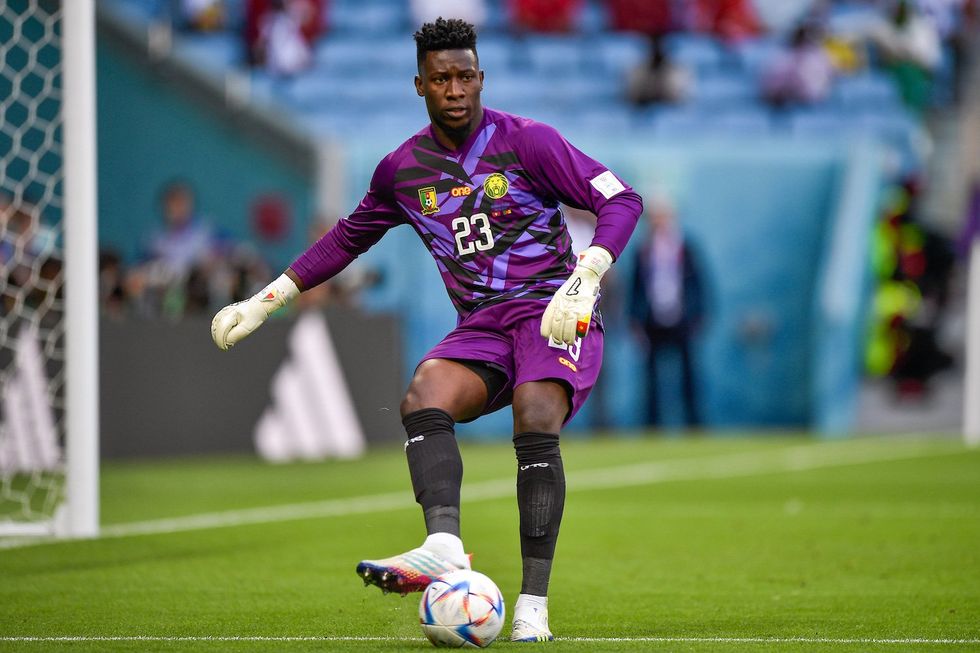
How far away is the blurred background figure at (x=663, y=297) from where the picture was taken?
1827 cm

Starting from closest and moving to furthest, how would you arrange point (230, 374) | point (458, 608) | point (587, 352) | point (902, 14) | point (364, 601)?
1. point (458, 608)
2. point (587, 352)
3. point (364, 601)
4. point (230, 374)
5. point (902, 14)

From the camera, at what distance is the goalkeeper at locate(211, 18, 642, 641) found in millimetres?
5391

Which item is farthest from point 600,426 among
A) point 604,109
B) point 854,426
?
point 604,109

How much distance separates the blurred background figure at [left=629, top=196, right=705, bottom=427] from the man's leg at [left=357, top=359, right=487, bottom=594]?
1264 cm

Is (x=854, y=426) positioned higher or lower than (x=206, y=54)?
lower

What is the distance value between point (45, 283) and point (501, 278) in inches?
221

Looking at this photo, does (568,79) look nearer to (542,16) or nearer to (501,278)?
(542,16)

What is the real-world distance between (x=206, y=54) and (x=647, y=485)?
454 inches

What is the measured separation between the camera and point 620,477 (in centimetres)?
1287

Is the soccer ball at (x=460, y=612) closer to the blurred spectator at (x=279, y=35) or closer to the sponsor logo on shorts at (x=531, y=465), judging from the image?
the sponsor logo on shorts at (x=531, y=465)

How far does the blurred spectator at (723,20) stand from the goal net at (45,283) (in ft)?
35.8

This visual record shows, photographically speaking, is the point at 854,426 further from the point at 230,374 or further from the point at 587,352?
the point at 587,352

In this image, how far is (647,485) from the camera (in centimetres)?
1223

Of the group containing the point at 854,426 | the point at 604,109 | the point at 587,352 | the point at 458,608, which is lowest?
the point at 854,426
